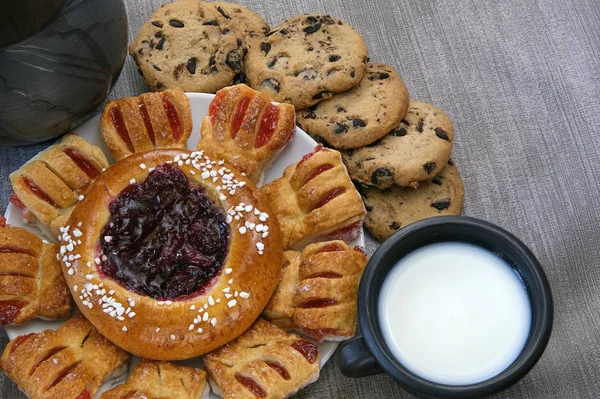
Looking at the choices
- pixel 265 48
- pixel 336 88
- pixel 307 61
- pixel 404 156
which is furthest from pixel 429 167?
pixel 265 48

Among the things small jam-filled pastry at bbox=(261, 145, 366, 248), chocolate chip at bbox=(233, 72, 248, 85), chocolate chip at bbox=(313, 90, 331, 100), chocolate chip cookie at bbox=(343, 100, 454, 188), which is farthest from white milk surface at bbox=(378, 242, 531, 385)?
chocolate chip at bbox=(233, 72, 248, 85)

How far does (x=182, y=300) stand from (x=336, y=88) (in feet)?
2.25

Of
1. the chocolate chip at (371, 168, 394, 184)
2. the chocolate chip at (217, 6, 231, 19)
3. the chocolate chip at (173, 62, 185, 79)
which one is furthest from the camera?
the chocolate chip at (217, 6, 231, 19)

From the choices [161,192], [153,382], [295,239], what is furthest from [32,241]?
[295,239]

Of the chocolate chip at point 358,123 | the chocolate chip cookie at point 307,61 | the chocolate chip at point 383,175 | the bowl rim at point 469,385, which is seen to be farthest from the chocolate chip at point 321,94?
the bowl rim at point 469,385

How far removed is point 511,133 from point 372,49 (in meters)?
0.48

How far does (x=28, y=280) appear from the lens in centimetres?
168

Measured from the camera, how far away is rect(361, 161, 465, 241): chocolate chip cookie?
6.43 ft

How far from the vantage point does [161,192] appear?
1.71 meters

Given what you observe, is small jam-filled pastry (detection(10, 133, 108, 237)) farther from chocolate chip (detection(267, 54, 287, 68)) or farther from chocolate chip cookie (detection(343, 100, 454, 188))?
chocolate chip cookie (detection(343, 100, 454, 188))

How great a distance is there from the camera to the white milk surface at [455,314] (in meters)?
1.57

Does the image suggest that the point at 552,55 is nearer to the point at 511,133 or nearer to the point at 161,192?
the point at 511,133

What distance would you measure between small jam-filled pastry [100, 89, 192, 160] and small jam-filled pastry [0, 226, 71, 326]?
293 mm

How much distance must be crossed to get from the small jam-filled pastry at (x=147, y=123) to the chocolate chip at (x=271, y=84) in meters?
0.22
